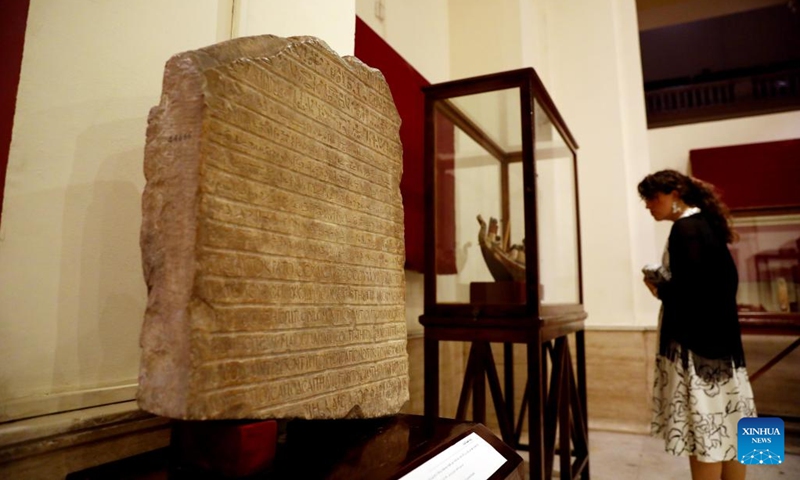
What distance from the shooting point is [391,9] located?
10.2 feet

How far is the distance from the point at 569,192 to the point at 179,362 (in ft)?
8.57

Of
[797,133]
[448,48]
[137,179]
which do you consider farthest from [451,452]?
[797,133]

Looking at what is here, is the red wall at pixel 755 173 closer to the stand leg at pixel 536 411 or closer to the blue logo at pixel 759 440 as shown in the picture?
the blue logo at pixel 759 440

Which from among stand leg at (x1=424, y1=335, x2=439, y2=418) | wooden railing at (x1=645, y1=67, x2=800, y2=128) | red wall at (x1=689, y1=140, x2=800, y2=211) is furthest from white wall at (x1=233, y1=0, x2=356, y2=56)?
wooden railing at (x1=645, y1=67, x2=800, y2=128)

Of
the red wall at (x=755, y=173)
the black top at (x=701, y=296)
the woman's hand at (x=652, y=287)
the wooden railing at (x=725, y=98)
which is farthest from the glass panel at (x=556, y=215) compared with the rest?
the wooden railing at (x=725, y=98)

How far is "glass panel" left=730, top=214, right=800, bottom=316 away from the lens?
13.6 ft

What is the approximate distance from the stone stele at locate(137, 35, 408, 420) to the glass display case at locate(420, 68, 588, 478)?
2.75 ft

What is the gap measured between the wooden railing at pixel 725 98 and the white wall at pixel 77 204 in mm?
5062

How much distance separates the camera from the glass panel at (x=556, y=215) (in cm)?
232

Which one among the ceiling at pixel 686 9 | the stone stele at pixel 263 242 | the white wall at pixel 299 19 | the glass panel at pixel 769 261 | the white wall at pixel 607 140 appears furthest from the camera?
the ceiling at pixel 686 9

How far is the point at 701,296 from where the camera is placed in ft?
7.25

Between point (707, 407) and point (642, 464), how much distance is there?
1.06 m

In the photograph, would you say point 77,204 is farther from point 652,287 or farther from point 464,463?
point 652,287

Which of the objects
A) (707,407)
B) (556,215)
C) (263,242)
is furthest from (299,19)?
(707,407)
